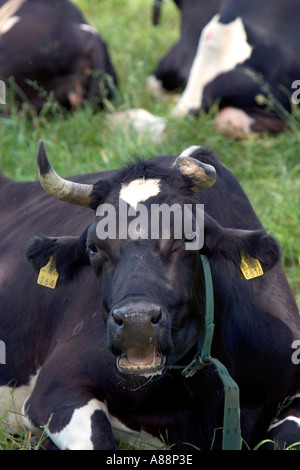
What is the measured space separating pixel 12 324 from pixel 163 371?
4.86 ft

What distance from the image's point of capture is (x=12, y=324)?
501 cm

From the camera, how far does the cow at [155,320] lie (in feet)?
12.4

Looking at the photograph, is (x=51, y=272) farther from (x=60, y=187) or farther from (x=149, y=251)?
(x=149, y=251)

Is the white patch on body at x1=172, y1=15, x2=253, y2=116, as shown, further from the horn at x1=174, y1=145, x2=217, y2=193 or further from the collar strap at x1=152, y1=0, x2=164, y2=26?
the horn at x1=174, y1=145, x2=217, y2=193

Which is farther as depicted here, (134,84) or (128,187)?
(134,84)

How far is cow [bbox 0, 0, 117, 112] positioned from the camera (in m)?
9.12

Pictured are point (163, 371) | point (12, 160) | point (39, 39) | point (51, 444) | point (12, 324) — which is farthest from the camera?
point (39, 39)

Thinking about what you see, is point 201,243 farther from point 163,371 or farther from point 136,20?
point 136,20

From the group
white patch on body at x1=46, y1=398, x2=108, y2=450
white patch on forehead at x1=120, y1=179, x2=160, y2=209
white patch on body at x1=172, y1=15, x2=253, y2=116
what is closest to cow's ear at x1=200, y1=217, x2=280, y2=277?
white patch on forehead at x1=120, y1=179, x2=160, y2=209

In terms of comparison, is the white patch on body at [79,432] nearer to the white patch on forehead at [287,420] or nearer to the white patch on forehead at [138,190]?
the white patch on forehead at [287,420]

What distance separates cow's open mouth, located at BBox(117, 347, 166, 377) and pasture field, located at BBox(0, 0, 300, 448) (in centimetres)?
225

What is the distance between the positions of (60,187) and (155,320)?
85cm

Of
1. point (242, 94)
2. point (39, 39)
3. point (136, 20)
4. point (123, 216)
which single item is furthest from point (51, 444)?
point (136, 20)

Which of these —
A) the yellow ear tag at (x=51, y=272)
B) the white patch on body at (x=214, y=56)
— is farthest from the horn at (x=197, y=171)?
the white patch on body at (x=214, y=56)
